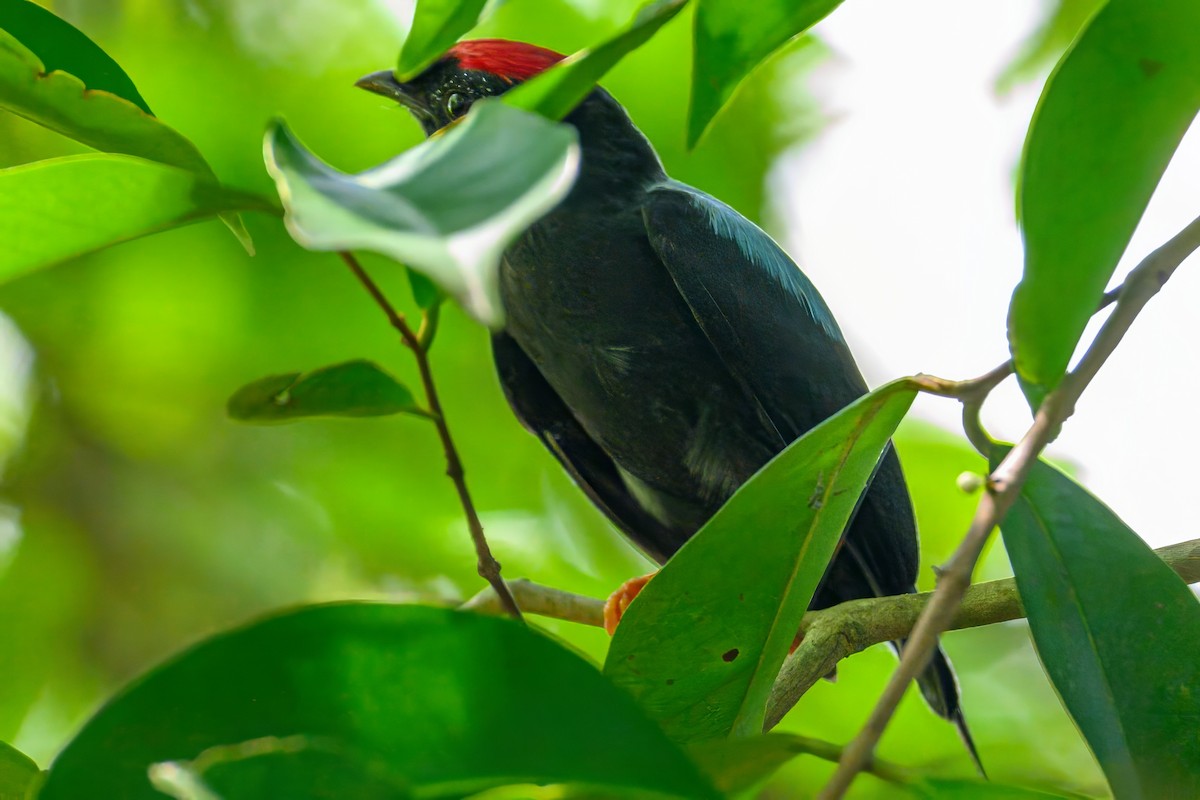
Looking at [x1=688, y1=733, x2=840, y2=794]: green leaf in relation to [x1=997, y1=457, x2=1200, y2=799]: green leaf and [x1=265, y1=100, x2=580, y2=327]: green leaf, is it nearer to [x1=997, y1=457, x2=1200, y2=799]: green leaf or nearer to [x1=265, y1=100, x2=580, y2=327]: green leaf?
[x1=997, y1=457, x2=1200, y2=799]: green leaf

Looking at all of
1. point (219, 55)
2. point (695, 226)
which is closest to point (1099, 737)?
point (695, 226)

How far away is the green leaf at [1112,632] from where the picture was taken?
1130mm

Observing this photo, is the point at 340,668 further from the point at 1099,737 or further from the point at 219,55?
the point at 219,55

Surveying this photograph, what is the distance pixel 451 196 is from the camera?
27.0 inches

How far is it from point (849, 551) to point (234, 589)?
2.92 m

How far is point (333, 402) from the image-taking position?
5.18ft

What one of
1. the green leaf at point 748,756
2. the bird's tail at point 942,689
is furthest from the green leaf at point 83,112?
the bird's tail at point 942,689

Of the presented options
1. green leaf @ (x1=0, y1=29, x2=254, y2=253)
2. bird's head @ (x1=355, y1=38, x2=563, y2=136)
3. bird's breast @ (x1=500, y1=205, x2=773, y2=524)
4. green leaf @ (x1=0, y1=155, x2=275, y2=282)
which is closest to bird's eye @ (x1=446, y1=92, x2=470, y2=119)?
bird's head @ (x1=355, y1=38, x2=563, y2=136)

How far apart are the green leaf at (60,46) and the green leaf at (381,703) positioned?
0.74 m

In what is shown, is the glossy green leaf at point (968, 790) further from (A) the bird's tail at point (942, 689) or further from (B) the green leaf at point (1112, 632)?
(A) the bird's tail at point (942, 689)

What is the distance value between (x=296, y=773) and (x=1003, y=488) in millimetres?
625

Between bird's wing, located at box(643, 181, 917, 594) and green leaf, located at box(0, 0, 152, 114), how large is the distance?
4.00 ft

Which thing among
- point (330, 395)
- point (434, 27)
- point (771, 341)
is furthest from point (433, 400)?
point (771, 341)

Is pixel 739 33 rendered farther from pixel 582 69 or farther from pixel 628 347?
pixel 628 347
